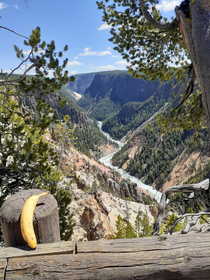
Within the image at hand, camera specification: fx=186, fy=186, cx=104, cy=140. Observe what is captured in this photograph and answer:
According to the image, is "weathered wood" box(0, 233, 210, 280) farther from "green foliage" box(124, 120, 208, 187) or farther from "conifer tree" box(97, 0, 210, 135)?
"green foliage" box(124, 120, 208, 187)

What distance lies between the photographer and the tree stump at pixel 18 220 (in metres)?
1.45

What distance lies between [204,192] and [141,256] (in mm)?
2782

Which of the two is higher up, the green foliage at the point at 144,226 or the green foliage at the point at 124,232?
the green foliage at the point at 124,232

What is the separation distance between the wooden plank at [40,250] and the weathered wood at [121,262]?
13 millimetres

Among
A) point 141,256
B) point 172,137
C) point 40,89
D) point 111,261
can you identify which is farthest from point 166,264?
point 172,137

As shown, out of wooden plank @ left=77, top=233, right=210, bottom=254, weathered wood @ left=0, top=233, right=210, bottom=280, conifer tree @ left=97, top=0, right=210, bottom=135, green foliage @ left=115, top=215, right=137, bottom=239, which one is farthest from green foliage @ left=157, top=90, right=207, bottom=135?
green foliage @ left=115, top=215, right=137, bottom=239

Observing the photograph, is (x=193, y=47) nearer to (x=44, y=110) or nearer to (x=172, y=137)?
(x=44, y=110)

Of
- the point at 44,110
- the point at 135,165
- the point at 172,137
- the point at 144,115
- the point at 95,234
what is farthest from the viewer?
the point at 144,115

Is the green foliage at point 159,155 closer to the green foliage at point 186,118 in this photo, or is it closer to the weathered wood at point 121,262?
the green foliage at point 186,118

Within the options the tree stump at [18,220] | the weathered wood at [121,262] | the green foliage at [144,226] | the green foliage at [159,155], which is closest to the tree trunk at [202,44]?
the weathered wood at [121,262]

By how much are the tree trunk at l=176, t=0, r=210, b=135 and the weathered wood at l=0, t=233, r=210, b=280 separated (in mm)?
2032

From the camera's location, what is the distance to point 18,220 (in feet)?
4.69

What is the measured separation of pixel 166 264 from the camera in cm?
129

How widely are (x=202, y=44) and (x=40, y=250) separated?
10.5 feet
